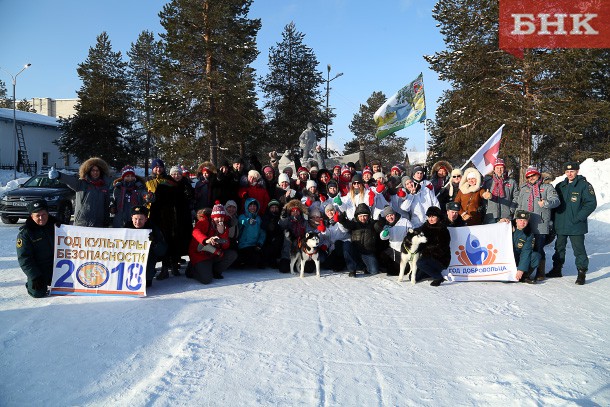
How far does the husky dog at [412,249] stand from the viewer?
242 inches

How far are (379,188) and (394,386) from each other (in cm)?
445

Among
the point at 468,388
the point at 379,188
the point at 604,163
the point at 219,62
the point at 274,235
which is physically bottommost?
the point at 468,388

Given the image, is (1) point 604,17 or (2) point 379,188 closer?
(2) point 379,188

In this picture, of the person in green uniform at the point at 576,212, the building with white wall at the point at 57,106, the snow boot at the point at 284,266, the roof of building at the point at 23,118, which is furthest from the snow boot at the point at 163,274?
the building with white wall at the point at 57,106

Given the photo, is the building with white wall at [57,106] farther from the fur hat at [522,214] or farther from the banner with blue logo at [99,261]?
the fur hat at [522,214]

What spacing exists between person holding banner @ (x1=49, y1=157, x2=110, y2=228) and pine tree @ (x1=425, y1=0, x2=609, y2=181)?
19.4m

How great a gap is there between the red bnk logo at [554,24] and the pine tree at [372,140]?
29.3m

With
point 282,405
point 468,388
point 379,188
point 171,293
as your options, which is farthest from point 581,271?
point 171,293

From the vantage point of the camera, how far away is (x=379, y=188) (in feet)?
23.8

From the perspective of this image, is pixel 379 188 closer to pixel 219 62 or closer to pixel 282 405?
pixel 282 405

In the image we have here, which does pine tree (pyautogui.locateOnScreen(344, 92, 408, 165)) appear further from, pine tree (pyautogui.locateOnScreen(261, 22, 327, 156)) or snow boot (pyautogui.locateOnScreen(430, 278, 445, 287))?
snow boot (pyautogui.locateOnScreen(430, 278, 445, 287))

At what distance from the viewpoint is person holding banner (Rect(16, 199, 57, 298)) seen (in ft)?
17.2

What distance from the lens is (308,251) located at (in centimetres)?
664

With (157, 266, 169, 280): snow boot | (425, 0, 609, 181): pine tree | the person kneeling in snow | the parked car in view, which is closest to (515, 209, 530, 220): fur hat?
the person kneeling in snow
